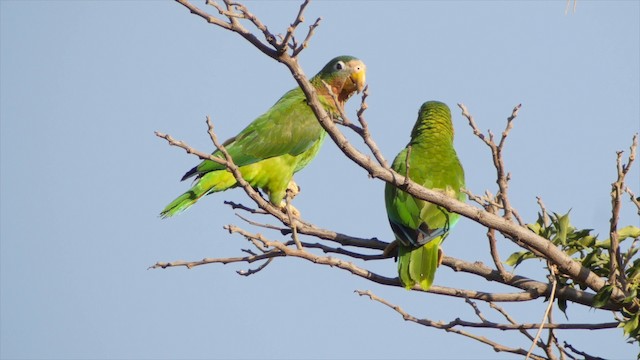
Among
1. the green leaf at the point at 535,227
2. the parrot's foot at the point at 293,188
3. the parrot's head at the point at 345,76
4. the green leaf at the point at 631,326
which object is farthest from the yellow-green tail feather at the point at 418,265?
the parrot's head at the point at 345,76

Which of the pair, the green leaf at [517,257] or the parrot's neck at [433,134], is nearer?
the green leaf at [517,257]


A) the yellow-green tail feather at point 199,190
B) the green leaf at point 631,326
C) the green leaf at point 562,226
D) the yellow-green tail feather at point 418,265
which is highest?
the yellow-green tail feather at point 199,190

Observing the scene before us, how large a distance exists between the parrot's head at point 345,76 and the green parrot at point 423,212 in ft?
6.21

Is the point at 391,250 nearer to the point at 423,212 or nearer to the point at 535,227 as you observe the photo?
the point at 423,212

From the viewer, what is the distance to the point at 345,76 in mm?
6957

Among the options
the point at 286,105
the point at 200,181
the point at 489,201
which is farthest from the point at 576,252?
the point at 286,105

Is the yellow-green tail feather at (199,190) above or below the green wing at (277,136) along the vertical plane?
below

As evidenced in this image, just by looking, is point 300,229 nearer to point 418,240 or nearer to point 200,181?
point 418,240

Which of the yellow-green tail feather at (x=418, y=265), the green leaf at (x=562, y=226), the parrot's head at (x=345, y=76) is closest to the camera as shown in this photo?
the green leaf at (x=562, y=226)

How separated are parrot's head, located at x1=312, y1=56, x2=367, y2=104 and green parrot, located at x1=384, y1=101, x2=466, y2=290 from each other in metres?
1.89

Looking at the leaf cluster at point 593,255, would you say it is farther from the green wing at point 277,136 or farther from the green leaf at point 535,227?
the green wing at point 277,136

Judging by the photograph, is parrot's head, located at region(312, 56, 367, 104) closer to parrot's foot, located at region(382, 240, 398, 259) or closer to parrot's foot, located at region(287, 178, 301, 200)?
parrot's foot, located at region(287, 178, 301, 200)

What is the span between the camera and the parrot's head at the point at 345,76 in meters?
6.95

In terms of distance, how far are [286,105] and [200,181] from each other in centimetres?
122
